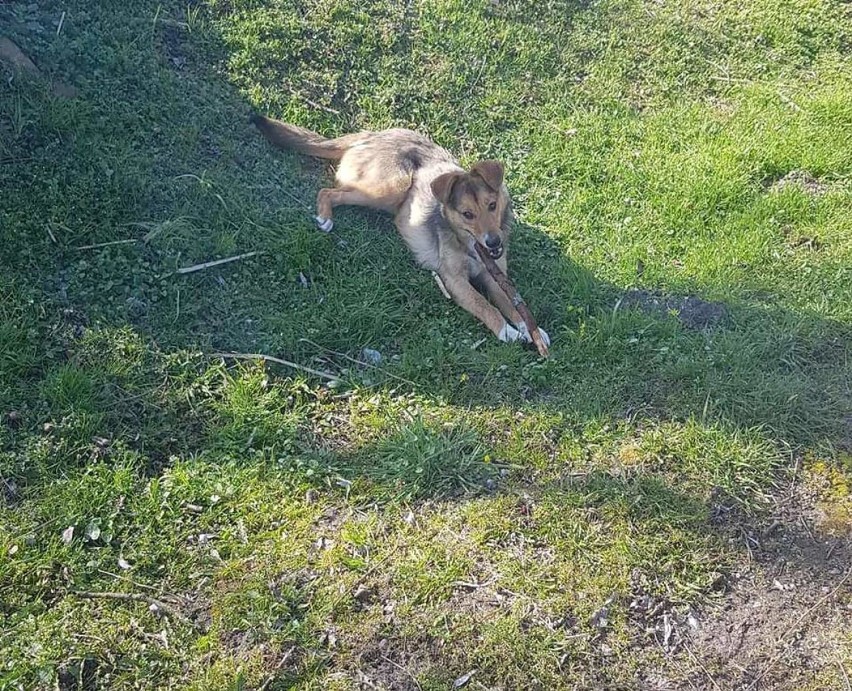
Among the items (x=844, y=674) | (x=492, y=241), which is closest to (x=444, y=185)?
(x=492, y=241)

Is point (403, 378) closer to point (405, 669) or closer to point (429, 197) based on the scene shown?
point (429, 197)

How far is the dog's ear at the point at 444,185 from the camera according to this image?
19.4ft

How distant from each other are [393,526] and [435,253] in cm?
241

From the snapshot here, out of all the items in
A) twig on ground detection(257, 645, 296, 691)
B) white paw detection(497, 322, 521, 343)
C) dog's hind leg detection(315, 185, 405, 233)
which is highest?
dog's hind leg detection(315, 185, 405, 233)

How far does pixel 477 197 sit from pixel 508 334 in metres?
1.03

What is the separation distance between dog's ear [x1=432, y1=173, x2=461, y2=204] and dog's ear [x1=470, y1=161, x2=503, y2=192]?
5.9 inches

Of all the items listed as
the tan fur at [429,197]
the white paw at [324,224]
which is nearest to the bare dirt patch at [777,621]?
the tan fur at [429,197]

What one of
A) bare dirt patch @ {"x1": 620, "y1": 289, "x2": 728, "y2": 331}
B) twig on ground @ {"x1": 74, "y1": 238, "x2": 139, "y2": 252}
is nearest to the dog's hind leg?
twig on ground @ {"x1": 74, "y1": 238, "x2": 139, "y2": 252}

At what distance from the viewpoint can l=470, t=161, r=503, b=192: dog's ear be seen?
5.93m

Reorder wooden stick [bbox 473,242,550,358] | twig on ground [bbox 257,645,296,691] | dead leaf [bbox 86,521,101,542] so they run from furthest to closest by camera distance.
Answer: wooden stick [bbox 473,242,550,358]
dead leaf [bbox 86,521,101,542]
twig on ground [bbox 257,645,296,691]

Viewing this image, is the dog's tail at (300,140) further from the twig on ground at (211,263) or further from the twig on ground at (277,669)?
the twig on ground at (277,669)

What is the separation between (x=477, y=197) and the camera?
595cm

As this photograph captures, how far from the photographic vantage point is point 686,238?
6.49 m

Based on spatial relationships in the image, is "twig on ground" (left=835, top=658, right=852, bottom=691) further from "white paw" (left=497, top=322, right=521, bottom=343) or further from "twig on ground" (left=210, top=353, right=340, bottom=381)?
"twig on ground" (left=210, top=353, right=340, bottom=381)
